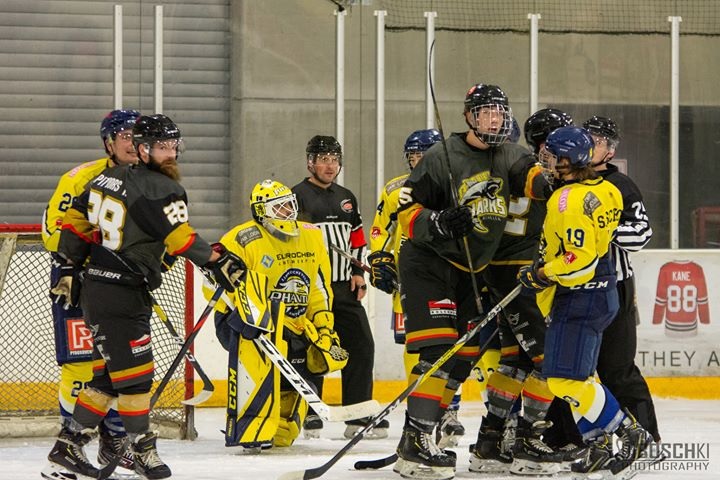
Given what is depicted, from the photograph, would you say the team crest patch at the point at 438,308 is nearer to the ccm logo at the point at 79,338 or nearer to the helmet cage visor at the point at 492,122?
the helmet cage visor at the point at 492,122

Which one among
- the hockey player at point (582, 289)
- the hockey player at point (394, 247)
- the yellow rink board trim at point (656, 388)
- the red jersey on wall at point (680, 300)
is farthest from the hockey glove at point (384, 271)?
the red jersey on wall at point (680, 300)

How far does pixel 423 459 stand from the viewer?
15.3ft

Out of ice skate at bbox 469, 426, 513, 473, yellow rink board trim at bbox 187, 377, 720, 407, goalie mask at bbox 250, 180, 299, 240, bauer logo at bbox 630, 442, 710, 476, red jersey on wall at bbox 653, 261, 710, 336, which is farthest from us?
red jersey on wall at bbox 653, 261, 710, 336

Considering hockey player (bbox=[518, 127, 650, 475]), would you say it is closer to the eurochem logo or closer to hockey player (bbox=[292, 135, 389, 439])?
the eurochem logo

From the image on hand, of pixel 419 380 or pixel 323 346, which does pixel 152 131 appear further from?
pixel 323 346

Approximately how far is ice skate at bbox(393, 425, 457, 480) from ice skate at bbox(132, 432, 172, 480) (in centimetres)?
81

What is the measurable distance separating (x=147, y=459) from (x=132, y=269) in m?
0.64

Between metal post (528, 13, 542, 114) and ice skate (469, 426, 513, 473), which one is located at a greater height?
metal post (528, 13, 542, 114)

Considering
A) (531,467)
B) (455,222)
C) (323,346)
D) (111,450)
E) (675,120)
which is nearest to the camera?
(455,222)

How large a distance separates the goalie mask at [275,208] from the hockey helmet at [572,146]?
145 cm

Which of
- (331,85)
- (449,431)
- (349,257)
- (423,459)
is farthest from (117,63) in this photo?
(423,459)

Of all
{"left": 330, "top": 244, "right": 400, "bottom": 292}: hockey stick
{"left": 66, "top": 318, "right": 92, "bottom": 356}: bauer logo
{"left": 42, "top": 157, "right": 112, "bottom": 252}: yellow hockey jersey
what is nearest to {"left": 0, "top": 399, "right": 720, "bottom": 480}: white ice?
{"left": 66, "top": 318, "right": 92, "bottom": 356}: bauer logo

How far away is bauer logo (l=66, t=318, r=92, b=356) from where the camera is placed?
502 cm

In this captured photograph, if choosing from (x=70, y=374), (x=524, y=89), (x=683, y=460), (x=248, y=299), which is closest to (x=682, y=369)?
(x=524, y=89)
